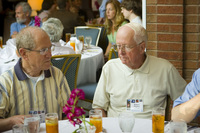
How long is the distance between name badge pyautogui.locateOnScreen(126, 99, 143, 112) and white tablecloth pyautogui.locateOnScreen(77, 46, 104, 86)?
6.50ft

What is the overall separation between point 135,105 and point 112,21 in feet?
12.3

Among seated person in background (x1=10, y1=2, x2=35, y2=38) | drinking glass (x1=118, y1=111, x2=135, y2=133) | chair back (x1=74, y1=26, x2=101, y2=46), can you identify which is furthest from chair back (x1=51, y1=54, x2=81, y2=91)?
seated person in background (x1=10, y1=2, x2=35, y2=38)

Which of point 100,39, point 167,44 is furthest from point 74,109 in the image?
point 100,39

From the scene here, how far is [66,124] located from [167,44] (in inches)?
67.4

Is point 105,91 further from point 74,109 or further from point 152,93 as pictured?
point 74,109

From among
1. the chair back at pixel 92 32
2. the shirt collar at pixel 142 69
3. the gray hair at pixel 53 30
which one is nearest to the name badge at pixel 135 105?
the shirt collar at pixel 142 69

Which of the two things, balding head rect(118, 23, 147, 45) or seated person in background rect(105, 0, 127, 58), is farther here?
seated person in background rect(105, 0, 127, 58)

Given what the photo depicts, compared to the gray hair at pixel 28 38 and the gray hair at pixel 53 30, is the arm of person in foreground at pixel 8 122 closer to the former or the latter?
the gray hair at pixel 28 38

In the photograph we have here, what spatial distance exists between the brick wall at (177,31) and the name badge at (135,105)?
1081mm

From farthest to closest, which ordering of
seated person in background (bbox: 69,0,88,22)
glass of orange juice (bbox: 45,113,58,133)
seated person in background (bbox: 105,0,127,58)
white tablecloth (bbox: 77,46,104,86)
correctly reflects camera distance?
seated person in background (bbox: 69,0,88,22) < seated person in background (bbox: 105,0,127,58) < white tablecloth (bbox: 77,46,104,86) < glass of orange juice (bbox: 45,113,58,133)

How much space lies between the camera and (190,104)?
202 centimetres

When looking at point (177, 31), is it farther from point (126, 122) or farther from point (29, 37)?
point (126, 122)

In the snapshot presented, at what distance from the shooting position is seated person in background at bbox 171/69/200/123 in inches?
79.1

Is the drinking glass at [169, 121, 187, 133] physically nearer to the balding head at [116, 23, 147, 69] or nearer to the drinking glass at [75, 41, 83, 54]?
the balding head at [116, 23, 147, 69]
